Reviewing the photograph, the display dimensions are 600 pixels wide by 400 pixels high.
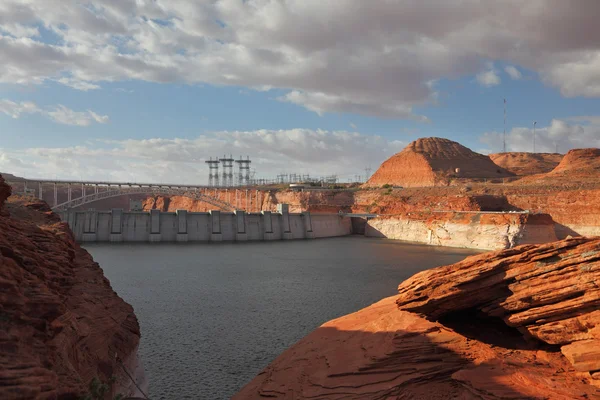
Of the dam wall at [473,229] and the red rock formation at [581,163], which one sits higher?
the red rock formation at [581,163]

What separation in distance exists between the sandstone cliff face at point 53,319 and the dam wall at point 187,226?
199ft

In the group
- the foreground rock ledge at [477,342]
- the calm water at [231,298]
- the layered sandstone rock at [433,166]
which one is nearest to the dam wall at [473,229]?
the calm water at [231,298]

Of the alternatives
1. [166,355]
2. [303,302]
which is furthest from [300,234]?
[166,355]

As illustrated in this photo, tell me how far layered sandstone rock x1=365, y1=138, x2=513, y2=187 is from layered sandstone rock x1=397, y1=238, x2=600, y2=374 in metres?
99.1

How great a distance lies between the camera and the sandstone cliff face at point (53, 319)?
24.3 ft

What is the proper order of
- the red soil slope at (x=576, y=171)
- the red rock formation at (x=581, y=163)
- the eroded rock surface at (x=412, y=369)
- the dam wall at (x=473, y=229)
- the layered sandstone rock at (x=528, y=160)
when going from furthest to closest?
the layered sandstone rock at (x=528, y=160) → the red rock formation at (x=581, y=163) → the red soil slope at (x=576, y=171) → the dam wall at (x=473, y=229) → the eroded rock surface at (x=412, y=369)

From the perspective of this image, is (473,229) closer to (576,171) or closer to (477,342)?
(576,171)

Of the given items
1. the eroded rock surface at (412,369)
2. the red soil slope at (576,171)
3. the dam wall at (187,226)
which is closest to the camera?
the eroded rock surface at (412,369)

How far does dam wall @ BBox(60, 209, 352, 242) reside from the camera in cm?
7456

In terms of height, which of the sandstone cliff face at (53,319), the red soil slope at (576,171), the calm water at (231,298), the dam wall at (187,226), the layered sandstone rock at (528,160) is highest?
the layered sandstone rock at (528,160)

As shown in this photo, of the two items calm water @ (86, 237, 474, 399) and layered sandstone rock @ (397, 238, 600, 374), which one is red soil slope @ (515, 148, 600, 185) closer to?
calm water @ (86, 237, 474, 399)

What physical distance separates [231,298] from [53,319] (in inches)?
892

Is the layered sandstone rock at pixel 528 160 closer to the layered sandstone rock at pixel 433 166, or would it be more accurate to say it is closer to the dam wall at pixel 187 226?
the layered sandstone rock at pixel 433 166

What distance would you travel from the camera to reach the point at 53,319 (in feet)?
29.9
